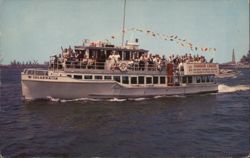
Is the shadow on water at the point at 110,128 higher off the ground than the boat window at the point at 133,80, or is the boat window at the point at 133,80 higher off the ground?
the boat window at the point at 133,80

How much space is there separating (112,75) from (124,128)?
31.7 ft

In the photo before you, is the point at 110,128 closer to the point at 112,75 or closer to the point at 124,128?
the point at 124,128

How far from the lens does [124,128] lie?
60.1ft

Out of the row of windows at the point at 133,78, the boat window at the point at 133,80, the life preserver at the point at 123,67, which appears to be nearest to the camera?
the row of windows at the point at 133,78

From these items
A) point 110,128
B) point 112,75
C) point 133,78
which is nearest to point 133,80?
point 133,78

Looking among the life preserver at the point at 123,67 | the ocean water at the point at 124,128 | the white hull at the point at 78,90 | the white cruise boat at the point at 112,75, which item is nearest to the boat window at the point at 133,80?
the white cruise boat at the point at 112,75

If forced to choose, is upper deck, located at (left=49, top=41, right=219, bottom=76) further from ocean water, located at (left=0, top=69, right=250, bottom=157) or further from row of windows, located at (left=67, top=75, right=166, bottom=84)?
ocean water, located at (left=0, top=69, right=250, bottom=157)

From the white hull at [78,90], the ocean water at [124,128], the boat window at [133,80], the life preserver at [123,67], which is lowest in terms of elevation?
the ocean water at [124,128]

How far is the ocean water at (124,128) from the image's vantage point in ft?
46.8

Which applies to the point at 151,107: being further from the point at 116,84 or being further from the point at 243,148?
the point at 243,148

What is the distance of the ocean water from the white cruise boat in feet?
3.28

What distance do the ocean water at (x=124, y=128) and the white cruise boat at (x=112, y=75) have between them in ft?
3.28

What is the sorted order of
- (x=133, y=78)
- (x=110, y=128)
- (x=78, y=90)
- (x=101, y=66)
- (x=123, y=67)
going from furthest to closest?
1. (x=133, y=78)
2. (x=123, y=67)
3. (x=101, y=66)
4. (x=78, y=90)
5. (x=110, y=128)

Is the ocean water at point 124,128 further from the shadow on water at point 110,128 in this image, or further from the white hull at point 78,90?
the white hull at point 78,90
